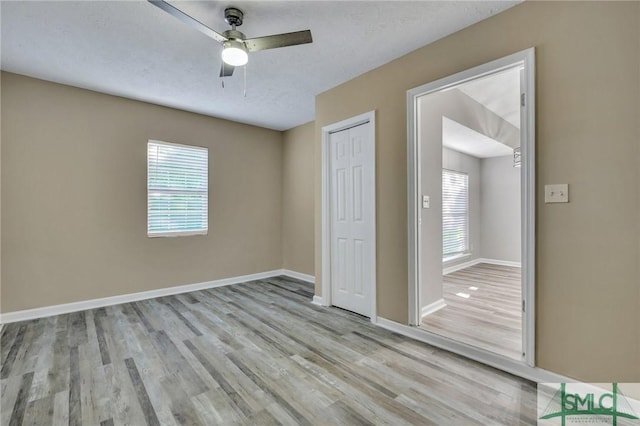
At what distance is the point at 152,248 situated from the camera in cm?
409

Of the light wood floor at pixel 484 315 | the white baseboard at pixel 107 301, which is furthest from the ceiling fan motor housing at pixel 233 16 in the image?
the white baseboard at pixel 107 301

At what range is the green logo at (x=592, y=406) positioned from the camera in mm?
1671

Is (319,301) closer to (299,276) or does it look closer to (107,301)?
(299,276)

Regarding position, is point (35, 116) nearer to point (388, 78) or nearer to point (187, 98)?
point (187, 98)

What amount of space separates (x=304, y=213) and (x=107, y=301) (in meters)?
3.06


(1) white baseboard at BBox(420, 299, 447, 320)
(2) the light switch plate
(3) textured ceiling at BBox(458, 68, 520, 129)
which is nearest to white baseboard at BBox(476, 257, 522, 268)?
(3) textured ceiling at BBox(458, 68, 520, 129)

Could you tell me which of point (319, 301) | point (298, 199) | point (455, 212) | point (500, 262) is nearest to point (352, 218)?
point (319, 301)

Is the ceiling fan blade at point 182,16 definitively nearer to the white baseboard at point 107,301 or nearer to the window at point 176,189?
the window at point 176,189

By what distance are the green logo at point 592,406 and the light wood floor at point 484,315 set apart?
1.24 ft

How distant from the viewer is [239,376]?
2119mm

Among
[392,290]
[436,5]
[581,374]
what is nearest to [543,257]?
[581,374]

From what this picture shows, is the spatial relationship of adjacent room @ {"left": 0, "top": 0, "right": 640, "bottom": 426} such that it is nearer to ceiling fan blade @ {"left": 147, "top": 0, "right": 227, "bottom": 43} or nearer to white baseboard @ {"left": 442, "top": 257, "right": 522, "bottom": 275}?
ceiling fan blade @ {"left": 147, "top": 0, "right": 227, "bottom": 43}

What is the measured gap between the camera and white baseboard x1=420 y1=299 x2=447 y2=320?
322 centimetres

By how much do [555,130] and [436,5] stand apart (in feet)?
4.03
